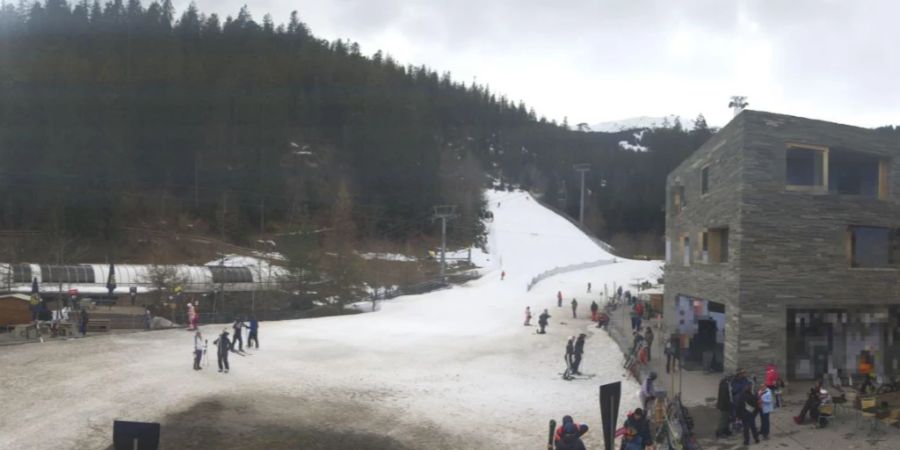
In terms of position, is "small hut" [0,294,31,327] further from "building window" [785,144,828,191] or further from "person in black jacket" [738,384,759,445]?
"building window" [785,144,828,191]

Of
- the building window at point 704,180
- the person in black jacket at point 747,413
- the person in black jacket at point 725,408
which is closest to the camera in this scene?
the person in black jacket at point 747,413

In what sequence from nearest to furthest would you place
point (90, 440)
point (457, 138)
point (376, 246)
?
point (90, 440) → point (376, 246) → point (457, 138)

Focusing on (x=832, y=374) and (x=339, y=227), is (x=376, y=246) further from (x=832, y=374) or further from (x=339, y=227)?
(x=832, y=374)

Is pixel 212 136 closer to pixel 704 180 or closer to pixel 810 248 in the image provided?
pixel 704 180

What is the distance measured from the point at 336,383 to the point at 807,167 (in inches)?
623

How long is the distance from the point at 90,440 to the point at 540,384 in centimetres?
1227

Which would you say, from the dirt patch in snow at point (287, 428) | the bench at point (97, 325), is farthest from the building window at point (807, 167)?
the bench at point (97, 325)

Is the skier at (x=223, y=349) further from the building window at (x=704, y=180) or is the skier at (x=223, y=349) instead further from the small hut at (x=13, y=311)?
the building window at (x=704, y=180)

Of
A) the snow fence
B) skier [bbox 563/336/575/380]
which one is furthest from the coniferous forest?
skier [bbox 563/336/575/380]

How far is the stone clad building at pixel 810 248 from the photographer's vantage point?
18.1 metres

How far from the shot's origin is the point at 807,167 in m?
19.0

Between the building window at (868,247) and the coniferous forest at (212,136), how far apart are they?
44.0 metres

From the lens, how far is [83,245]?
5184cm

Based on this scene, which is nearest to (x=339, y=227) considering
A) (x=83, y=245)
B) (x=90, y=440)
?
(x=83, y=245)
